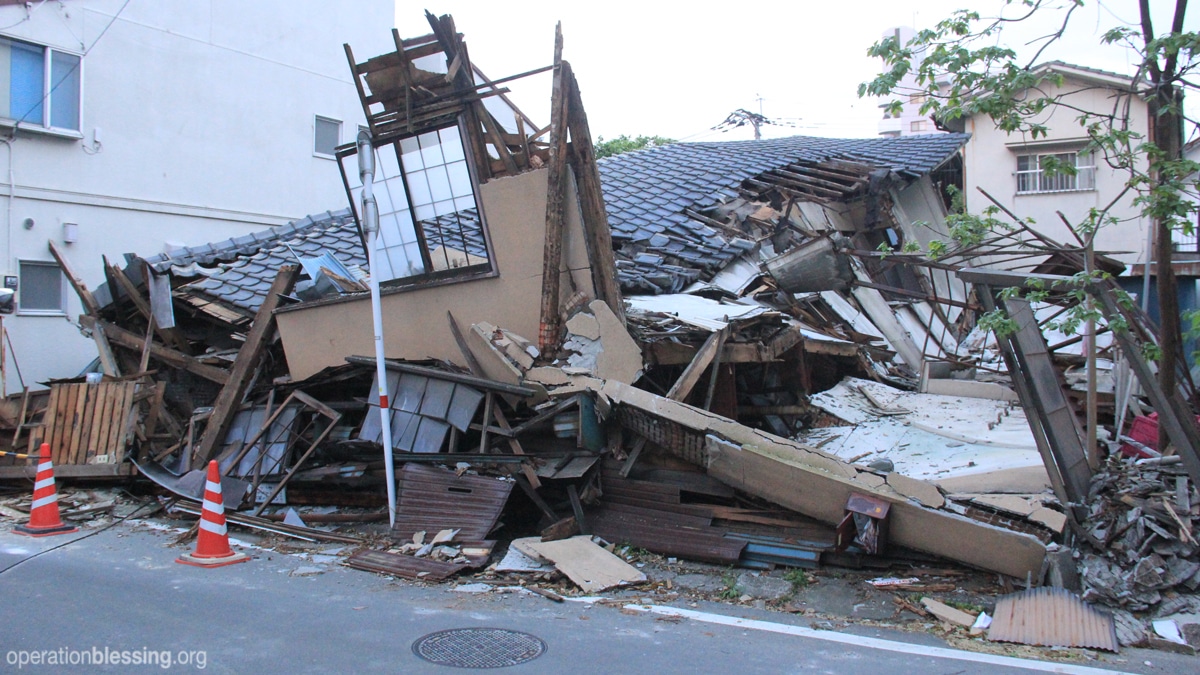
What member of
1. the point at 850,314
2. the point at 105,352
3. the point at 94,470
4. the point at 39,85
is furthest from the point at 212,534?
the point at 39,85

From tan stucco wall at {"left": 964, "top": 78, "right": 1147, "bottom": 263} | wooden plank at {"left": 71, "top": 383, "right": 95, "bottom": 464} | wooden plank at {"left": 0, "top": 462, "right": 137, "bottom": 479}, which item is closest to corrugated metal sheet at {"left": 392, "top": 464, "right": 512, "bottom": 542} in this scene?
wooden plank at {"left": 0, "top": 462, "right": 137, "bottom": 479}

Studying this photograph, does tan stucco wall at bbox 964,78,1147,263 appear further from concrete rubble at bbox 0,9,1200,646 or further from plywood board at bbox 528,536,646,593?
plywood board at bbox 528,536,646,593

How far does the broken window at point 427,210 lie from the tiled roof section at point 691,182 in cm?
225

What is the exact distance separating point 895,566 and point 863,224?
10668 mm

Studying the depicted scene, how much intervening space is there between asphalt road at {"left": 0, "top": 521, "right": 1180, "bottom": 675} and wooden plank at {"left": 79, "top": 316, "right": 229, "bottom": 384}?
4.20 metres

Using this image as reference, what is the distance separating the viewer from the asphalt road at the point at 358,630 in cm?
462

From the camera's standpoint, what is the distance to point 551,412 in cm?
778

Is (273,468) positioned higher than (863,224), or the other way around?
(863,224)

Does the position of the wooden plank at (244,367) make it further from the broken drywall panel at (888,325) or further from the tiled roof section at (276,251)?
the broken drywall panel at (888,325)

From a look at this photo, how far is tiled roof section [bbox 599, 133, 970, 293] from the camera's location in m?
Result: 11.7

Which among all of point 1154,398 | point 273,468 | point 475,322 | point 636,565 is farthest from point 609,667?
point 273,468

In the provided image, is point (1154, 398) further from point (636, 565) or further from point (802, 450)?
point (636, 565)

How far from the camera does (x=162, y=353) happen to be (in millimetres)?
10992

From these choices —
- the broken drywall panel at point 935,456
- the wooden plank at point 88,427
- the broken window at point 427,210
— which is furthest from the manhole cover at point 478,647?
the wooden plank at point 88,427
